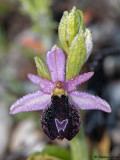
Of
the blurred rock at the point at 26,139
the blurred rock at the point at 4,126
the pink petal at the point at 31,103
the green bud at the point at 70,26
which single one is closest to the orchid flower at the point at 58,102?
the pink petal at the point at 31,103

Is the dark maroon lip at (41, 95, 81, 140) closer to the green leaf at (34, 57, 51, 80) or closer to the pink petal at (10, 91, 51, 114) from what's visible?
the pink petal at (10, 91, 51, 114)

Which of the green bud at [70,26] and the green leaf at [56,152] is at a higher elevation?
the green bud at [70,26]

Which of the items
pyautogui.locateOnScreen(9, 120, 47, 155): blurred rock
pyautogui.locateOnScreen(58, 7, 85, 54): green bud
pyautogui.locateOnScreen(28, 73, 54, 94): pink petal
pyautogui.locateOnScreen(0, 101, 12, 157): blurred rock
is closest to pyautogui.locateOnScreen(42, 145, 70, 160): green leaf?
pyautogui.locateOnScreen(28, 73, 54, 94): pink petal

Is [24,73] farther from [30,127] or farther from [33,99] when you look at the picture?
[33,99]

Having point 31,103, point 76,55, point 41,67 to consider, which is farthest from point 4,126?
point 76,55

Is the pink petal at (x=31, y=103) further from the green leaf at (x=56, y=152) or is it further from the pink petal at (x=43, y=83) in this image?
the green leaf at (x=56, y=152)

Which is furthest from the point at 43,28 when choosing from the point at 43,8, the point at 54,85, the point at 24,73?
the point at 54,85
